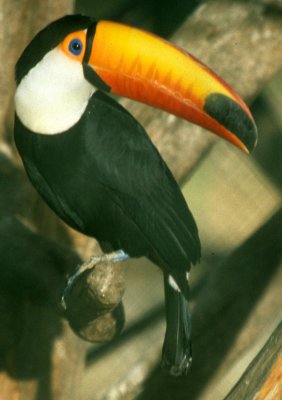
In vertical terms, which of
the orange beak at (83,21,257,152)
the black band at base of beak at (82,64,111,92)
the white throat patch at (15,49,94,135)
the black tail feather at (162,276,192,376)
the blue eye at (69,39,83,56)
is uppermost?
the orange beak at (83,21,257,152)

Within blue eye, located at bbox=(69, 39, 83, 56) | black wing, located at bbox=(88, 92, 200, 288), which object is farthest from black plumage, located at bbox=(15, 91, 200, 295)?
blue eye, located at bbox=(69, 39, 83, 56)

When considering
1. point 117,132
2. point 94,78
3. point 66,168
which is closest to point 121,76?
point 94,78

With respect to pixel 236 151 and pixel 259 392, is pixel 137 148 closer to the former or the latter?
pixel 259 392

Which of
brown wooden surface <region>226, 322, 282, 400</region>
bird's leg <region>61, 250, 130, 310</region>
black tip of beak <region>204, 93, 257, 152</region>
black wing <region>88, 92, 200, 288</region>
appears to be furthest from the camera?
black wing <region>88, 92, 200, 288</region>

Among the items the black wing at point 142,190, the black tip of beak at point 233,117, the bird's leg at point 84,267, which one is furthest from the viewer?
the black wing at point 142,190

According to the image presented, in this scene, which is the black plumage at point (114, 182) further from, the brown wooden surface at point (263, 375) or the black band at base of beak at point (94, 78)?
the brown wooden surface at point (263, 375)

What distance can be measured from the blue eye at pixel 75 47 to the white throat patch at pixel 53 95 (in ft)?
0.10

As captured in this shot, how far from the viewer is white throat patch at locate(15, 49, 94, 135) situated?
3.19m

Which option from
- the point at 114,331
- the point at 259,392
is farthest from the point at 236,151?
the point at 259,392

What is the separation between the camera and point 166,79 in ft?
10.3

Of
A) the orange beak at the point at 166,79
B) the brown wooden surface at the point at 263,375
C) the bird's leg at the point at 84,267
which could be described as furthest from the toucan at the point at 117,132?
the brown wooden surface at the point at 263,375

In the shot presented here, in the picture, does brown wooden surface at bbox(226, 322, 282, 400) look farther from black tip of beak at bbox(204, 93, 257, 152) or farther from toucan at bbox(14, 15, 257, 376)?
black tip of beak at bbox(204, 93, 257, 152)

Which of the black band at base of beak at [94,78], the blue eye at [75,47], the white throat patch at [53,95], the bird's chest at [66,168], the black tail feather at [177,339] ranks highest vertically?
the blue eye at [75,47]

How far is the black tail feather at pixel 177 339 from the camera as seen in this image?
328cm
